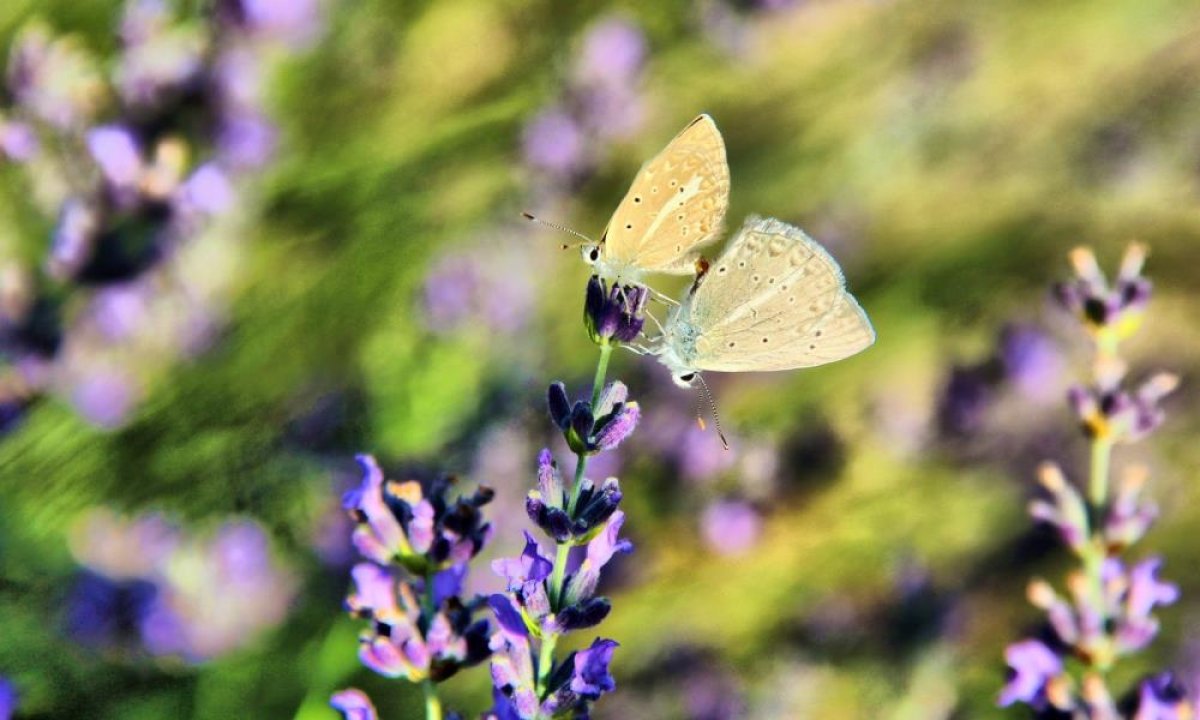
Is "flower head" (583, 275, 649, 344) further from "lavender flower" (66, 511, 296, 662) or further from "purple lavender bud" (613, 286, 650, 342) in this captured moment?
"lavender flower" (66, 511, 296, 662)

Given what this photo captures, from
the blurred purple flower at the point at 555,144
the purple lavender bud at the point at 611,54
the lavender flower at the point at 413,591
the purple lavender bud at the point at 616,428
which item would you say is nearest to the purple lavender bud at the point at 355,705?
the lavender flower at the point at 413,591

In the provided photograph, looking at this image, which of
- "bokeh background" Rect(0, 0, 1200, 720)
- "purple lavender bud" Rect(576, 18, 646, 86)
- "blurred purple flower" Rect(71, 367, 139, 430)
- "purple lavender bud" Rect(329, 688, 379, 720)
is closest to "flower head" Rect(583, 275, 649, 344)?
"purple lavender bud" Rect(329, 688, 379, 720)

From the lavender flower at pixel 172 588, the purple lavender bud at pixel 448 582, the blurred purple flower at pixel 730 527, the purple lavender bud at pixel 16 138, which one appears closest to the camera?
the purple lavender bud at pixel 448 582

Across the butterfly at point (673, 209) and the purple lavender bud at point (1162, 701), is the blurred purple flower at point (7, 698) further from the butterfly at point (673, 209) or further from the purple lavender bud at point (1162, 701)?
the purple lavender bud at point (1162, 701)

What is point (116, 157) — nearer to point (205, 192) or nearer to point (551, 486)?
point (205, 192)

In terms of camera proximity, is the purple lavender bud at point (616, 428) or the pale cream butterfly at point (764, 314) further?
the pale cream butterfly at point (764, 314)

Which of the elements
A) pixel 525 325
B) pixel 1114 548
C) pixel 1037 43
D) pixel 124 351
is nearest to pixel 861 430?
pixel 525 325

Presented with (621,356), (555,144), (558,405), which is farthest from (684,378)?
(555,144)
